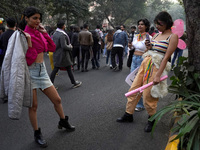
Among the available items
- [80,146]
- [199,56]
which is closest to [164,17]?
[199,56]

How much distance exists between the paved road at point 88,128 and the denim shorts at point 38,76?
0.92 meters

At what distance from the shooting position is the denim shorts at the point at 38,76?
8.79ft

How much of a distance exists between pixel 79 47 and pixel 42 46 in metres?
5.59

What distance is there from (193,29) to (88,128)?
2.33 metres

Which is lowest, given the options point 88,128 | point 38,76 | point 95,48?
point 88,128

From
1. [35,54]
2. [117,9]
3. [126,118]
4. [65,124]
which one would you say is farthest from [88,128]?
[117,9]

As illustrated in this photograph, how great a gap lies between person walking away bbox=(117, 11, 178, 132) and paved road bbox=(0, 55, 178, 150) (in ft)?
1.12

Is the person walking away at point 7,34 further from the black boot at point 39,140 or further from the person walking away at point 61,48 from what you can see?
the black boot at point 39,140

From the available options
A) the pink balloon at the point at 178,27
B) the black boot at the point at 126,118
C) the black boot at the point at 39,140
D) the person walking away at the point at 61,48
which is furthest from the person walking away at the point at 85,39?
the black boot at the point at 39,140

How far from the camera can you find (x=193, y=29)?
9.77 ft

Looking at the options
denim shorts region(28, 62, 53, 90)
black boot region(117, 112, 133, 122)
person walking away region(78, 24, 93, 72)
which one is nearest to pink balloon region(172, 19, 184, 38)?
black boot region(117, 112, 133, 122)

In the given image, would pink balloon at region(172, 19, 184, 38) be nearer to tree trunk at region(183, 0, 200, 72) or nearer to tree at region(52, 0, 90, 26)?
tree trunk at region(183, 0, 200, 72)

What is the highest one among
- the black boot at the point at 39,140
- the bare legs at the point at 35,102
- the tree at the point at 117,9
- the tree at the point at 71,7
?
the tree at the point at 117,9

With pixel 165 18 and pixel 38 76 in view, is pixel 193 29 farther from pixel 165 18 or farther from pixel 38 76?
pixel 38 76
